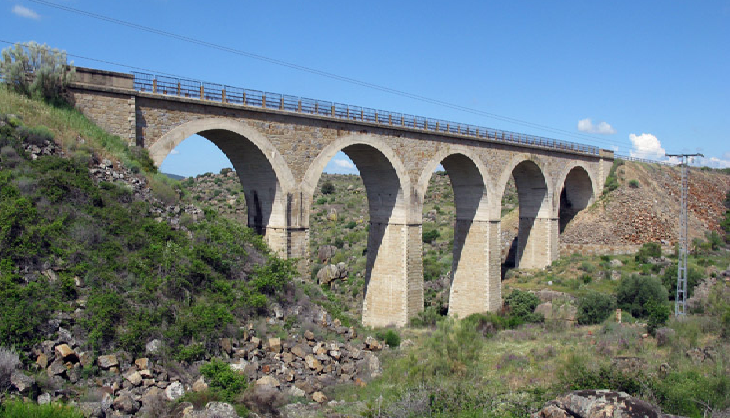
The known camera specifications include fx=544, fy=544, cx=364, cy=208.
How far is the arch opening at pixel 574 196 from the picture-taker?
41875 mm

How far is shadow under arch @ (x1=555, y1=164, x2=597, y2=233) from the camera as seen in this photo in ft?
137

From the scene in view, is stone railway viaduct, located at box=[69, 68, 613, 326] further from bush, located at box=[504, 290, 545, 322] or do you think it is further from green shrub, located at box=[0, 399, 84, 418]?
green shrub, located at box=[0, 399, 84, 418]

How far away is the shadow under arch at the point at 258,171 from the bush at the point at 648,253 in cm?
2690

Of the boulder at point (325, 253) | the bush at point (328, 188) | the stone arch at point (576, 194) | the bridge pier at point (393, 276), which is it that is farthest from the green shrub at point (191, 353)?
the bush at point (328, 188)

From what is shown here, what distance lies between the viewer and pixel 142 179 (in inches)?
616

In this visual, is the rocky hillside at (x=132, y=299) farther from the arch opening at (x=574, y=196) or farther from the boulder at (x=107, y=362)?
the arch opening at (x=574, y=196)

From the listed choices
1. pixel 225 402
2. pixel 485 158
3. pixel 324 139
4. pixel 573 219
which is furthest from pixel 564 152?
pixel 225 402

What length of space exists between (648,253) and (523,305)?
44.3 feet

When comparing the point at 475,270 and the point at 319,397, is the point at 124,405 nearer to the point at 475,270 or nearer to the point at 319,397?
the point at 319,397

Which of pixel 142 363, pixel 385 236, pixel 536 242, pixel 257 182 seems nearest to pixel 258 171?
pixel 257 182

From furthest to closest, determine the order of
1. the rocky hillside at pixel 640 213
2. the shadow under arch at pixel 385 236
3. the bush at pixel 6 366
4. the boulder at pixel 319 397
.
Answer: the rocky hillside at pixel 640 213
the shadow under arch at pixel 385 236
the boulder at pixel 319 397
the bush at pixel 6 366

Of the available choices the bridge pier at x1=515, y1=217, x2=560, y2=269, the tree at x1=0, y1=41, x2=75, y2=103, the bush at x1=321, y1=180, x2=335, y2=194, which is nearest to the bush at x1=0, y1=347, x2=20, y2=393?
the tree at x1=0, y1=41, x2=75, y2=103

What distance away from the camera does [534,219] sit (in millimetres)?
36938

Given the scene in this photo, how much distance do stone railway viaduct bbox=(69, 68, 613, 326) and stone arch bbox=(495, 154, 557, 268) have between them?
2.7 inches
